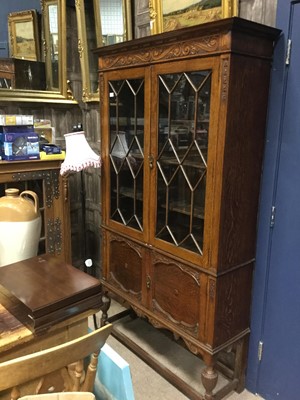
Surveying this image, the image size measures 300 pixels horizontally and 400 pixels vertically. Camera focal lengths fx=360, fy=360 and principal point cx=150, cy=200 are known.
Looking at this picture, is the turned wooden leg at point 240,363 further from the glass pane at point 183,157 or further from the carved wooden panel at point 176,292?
the glass pane at point 183,157

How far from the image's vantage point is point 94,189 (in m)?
3.05

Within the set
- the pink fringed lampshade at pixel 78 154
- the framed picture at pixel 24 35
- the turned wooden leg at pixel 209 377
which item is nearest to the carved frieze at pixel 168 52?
the pink fringed lampshade at pixel 78 154

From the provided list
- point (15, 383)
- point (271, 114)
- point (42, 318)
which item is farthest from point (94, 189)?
point (15, 383)

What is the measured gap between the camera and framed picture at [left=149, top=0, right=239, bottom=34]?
174 centimetres

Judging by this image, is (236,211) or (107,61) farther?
(107,61)

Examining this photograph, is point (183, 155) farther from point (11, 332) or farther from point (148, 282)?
point (11, 332)

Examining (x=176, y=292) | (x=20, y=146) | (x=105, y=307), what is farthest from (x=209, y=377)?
(x=20, y=146)

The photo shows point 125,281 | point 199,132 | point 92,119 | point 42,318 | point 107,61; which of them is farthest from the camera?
point 92,119

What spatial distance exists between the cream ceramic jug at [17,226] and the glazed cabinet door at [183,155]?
2.59 feet

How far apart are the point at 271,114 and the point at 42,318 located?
133 cm

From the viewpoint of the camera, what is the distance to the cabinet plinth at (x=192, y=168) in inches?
61.2

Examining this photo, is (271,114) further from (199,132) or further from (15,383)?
(15,383)

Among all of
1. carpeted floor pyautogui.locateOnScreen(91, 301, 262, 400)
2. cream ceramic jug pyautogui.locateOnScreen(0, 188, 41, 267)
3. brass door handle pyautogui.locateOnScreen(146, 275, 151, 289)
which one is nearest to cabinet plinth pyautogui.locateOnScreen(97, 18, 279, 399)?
brass door handle pyautogui.locateOnScreen(146, 275, 151, 289)

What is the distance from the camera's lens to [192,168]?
5.70ft
